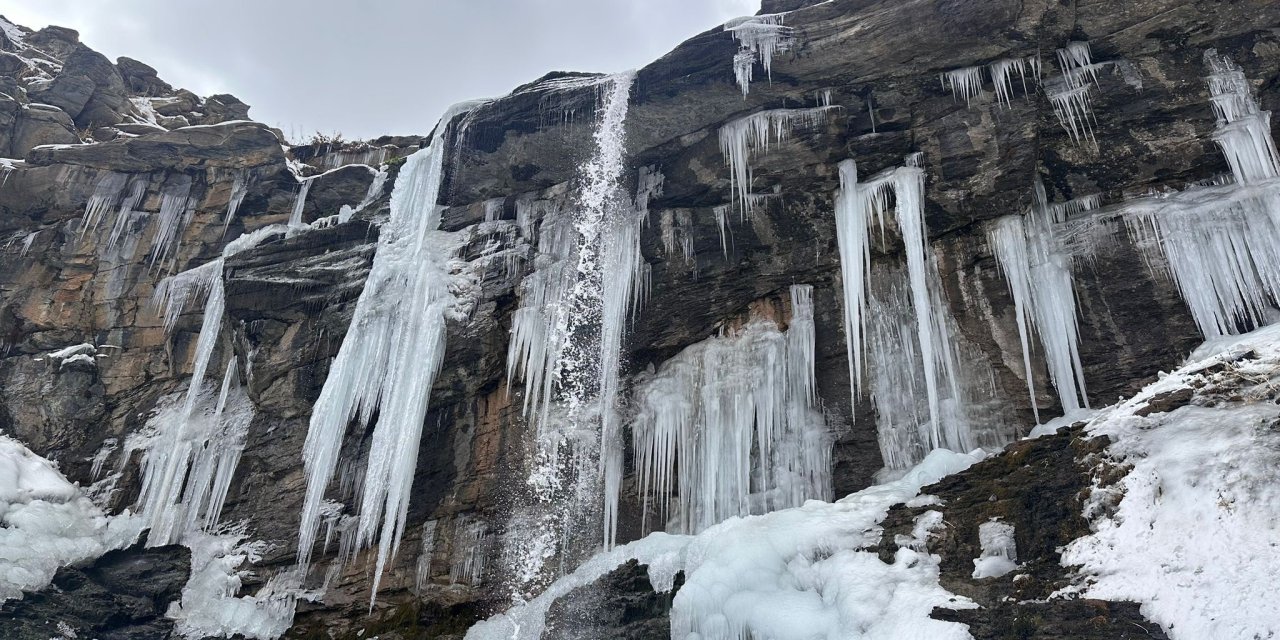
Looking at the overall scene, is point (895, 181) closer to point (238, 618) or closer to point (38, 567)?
point (238, 618)

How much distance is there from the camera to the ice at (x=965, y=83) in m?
12.4

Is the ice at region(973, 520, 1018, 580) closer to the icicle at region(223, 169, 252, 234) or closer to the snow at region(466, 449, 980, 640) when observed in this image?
the snow at region(466, 449, 980, 640)

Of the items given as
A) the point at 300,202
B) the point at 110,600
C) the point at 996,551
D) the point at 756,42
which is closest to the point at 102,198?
the point at 300,202

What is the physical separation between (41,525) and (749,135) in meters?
13.8

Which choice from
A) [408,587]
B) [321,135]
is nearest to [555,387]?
[408,587]

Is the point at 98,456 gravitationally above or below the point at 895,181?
below

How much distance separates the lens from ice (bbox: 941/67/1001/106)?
12.4m

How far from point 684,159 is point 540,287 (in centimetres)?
330

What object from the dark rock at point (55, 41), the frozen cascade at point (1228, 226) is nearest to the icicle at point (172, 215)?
the dark rock at point (55, 41)

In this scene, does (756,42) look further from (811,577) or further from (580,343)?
(811,577)

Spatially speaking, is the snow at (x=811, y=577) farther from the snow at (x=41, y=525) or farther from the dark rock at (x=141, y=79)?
the dark rock at (x=141, y=79)

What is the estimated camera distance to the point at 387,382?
14.3m

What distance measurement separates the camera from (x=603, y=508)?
1306 centimetres

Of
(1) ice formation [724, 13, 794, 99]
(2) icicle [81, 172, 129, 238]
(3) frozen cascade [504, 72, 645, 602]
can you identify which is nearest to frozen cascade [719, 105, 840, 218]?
(1) ice formation [724, 13, 794, 99]
